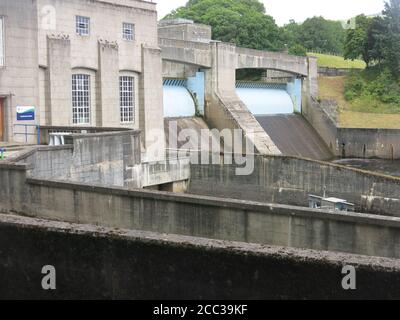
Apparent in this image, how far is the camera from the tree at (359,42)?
2251 inches

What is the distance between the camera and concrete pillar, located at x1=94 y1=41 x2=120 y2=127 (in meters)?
26.3

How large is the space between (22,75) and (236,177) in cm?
1043

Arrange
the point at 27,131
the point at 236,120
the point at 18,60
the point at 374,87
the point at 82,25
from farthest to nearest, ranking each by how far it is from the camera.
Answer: the point at 374,87 → the point at 236,120 → the point at 82,25 → the point at 27,131 → the point at 18,60

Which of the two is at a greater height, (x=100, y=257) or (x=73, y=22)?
(x=73, y=22)

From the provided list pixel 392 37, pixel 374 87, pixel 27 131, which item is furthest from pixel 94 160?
pixel 392 37

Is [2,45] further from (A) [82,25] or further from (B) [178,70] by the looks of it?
(B) [178,70]

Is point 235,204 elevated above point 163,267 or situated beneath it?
situated beneath

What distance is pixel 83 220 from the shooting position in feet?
45.4

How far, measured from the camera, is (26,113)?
898 inches

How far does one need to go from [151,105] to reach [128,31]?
384 centimetres

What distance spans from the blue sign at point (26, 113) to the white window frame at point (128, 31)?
705 centimetres

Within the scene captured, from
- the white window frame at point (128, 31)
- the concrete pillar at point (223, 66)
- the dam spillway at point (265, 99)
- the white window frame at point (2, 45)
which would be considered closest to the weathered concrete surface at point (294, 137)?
the dam spillway at point (265, 99)

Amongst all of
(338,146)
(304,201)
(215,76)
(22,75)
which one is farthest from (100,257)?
(338,146)
